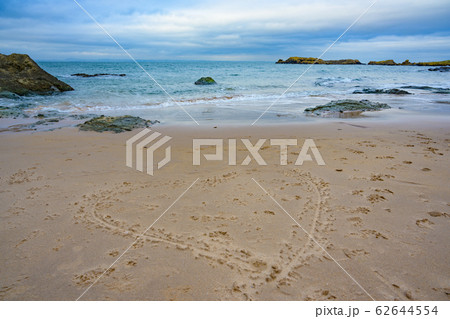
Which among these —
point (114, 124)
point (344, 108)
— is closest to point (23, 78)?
point (114, 124)

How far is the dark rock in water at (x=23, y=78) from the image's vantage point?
579 inches

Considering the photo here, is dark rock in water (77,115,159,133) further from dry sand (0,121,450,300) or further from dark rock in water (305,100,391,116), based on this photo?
dark rock in water (305,100,391,116)

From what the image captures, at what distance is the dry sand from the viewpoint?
2.33 meters

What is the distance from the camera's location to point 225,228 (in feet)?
10.3

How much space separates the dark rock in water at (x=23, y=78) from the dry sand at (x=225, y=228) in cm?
1172

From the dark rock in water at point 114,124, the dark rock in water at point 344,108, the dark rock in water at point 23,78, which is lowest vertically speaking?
the dark rock in water at point 114,124

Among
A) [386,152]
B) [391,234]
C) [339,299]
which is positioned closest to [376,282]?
[339,299]

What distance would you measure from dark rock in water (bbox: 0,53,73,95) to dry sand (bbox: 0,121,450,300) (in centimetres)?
1172

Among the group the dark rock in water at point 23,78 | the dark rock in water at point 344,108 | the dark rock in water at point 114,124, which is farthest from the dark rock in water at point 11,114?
the dark rock in water at point 344,108

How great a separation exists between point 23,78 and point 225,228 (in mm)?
17532

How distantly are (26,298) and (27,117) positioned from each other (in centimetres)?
895

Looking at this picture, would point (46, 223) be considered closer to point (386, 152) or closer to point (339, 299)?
point (339, 299)

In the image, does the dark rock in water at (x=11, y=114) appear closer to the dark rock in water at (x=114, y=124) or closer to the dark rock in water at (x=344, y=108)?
the dark rock in water at (x=114, y=124)

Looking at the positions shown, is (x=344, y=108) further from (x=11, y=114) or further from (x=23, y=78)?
(x=23, y=78)
